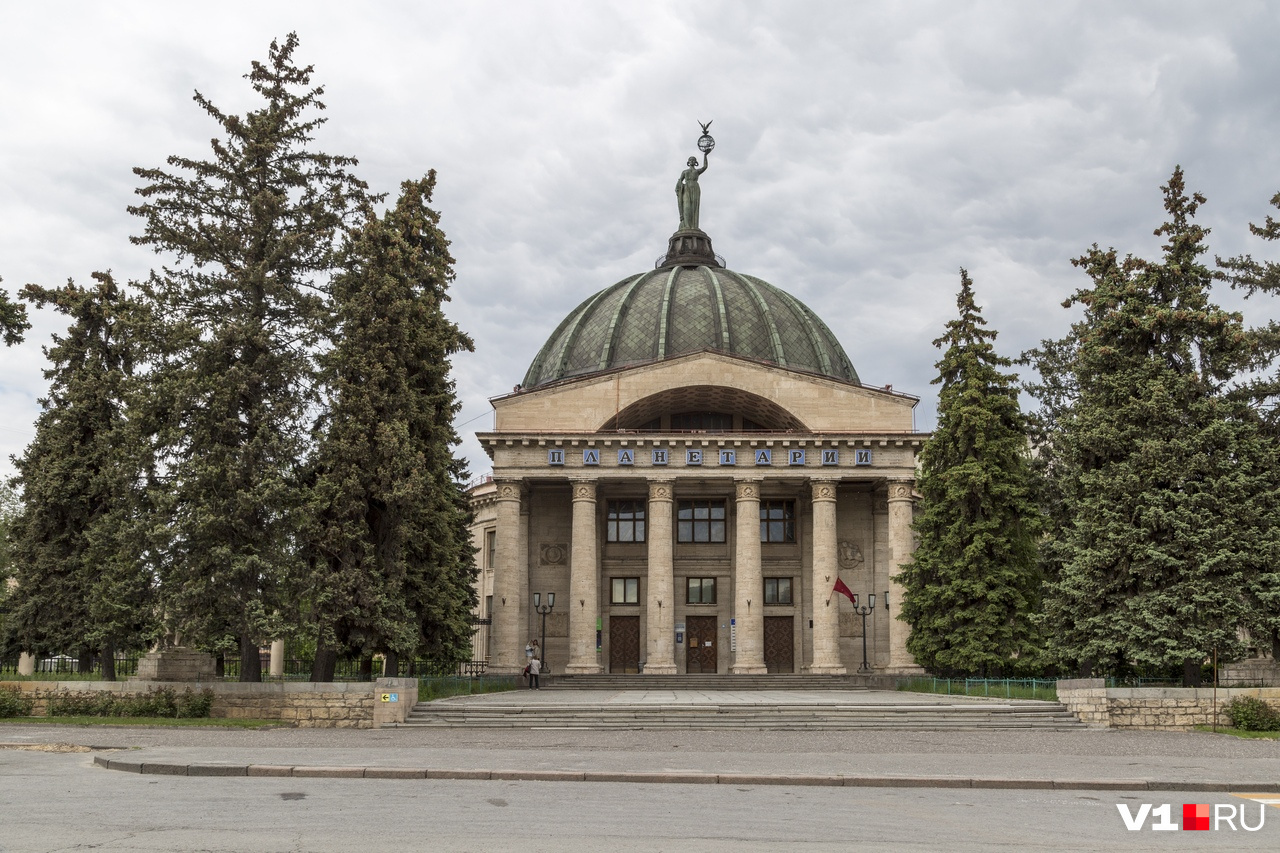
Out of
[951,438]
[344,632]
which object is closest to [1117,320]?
[951,438]

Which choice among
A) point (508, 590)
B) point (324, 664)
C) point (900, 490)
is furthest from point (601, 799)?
point (900, 490)

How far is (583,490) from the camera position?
43.6m

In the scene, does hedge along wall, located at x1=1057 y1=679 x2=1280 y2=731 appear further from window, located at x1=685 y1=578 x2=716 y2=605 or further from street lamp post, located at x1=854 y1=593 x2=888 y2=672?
window, located at x1=685 y1=578 x2=716 y2=605

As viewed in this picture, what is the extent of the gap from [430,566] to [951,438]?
17647 mm

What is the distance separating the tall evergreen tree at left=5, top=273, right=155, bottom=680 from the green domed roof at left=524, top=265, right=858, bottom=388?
24.7 m

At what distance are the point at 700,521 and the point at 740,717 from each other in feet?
73.7

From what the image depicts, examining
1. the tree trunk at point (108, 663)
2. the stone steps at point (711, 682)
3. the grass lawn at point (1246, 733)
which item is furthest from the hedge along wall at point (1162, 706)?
the tree trunk at point (108, 663)

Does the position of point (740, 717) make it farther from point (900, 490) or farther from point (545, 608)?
point (900, 490)

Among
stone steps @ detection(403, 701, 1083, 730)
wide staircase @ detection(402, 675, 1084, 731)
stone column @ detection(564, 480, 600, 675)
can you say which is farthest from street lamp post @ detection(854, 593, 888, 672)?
stone steps @ detection(403, 701, 1083, 730)

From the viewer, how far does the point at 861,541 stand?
46.8 meters

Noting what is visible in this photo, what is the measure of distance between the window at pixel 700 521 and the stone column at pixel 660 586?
13.4 ft

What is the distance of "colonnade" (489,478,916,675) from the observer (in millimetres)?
42125

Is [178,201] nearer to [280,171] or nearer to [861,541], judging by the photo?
[280,171]

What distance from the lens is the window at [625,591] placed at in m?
47.8
